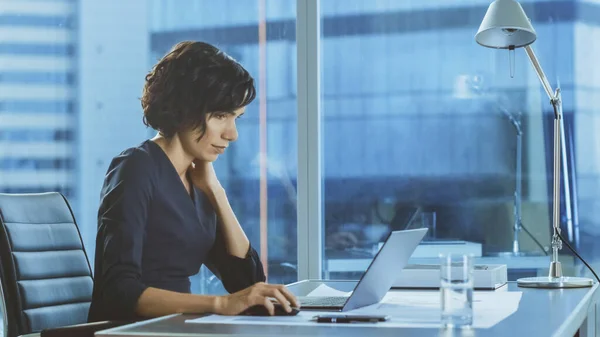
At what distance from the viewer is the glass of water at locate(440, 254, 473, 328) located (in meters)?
1.57

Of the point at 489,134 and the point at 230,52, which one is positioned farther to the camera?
the point at 230,52

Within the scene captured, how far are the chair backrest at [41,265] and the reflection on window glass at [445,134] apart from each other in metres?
1.52

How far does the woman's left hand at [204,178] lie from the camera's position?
2.48 metres

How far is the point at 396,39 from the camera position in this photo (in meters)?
3.85

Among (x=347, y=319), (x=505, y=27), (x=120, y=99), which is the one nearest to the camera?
(x=347, y=319)

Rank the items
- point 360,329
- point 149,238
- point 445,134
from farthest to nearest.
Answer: point 445,134
point 149,238
point 360,329

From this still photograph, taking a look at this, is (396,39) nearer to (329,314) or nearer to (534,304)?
(534,304)

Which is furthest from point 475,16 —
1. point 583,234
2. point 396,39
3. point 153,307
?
point 153,307

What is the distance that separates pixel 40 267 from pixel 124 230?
0.52m

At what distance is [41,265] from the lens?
2.46 meters

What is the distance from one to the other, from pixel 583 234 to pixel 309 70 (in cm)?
134

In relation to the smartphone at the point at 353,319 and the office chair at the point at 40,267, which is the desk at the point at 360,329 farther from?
the office chair at the point at 40,267

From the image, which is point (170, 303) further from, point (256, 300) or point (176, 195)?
point (176, 195)

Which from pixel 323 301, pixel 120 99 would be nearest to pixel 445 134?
pixel 120 99
